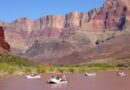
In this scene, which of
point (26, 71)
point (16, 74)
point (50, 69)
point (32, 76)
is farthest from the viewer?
point (50, 69)

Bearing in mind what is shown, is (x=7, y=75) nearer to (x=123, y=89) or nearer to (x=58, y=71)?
(x=58, y=71)

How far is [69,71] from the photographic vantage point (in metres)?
160

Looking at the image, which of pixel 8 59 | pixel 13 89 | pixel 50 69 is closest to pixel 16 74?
pixel 50 69

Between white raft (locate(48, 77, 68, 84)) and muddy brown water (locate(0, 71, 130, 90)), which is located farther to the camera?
white raft (locate(48, 77, 68, 84))

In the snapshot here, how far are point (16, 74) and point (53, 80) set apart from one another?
38.9 m

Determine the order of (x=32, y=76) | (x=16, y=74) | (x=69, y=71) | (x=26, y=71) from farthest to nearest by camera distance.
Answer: (x=69, y=71) → (x=26, y=71) → (x=16, y=74) → (x=32, y=76)

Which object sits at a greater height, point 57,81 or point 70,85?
point 57,81

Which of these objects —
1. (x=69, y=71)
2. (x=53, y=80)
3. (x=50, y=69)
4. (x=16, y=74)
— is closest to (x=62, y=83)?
(x=53, y=80)

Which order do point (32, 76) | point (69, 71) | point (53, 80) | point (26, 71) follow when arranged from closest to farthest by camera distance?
1. point (53, 80)
2. point (32, 76)
3. point (26, 71)
4. point (69, 71)

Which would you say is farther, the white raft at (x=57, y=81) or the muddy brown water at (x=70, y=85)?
the white raft at (x=57, y=81)

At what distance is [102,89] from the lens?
72.5 meters

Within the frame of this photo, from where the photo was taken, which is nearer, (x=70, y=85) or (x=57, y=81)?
(x=70, y=85)

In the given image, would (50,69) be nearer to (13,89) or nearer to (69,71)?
(69,71)

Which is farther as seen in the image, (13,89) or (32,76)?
(32,76)
